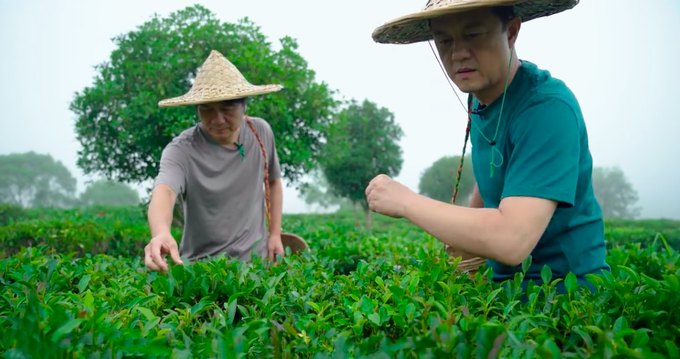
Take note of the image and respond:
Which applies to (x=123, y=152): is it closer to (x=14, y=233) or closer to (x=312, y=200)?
(x=14, y=233)

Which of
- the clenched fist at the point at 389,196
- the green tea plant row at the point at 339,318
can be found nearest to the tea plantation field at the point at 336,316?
the green tea plant row at the point at 339,318

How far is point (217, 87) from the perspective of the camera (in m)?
3.47

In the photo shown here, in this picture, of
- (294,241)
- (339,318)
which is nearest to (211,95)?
(294,241)

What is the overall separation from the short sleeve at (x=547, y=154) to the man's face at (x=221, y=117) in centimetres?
222

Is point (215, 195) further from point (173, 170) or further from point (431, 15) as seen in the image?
point (431, 15)

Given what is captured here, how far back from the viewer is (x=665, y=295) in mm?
1516

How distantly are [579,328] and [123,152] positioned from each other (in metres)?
11.4

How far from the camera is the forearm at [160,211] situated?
2.73 meters

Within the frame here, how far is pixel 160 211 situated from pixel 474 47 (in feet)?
6.27

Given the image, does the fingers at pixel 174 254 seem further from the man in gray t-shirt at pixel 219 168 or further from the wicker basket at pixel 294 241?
the wicker basket at pixel 294 241

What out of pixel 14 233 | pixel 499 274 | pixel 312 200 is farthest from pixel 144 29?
pixel 312 200

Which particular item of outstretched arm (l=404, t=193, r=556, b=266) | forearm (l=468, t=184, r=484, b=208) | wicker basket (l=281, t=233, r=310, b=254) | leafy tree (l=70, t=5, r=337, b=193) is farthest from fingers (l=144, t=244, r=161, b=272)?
leafy tree (l=70, t=5, r=337, b=193)

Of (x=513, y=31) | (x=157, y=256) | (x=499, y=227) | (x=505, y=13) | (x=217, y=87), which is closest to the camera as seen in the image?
(x=499, y=227)

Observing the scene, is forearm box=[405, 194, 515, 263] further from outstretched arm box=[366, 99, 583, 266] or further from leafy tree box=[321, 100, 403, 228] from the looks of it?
leafy tree box=[321, 100, 403, 228]
